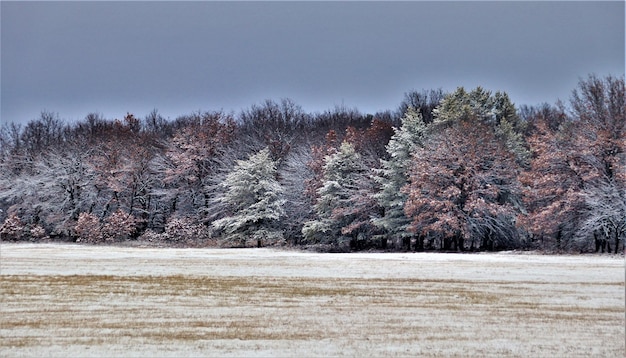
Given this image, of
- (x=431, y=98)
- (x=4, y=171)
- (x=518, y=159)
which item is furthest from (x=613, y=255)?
(x=4, y=171)

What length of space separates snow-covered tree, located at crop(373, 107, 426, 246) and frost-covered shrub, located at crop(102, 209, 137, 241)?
23576 mm

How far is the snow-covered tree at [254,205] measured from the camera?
158ft

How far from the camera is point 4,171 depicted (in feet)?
205

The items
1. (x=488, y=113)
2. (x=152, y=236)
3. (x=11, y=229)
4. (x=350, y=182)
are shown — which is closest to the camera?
(x=350, y=182)

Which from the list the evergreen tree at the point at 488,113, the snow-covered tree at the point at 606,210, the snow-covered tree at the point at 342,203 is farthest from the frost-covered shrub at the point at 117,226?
the snow-covered tree at the point at 606,210

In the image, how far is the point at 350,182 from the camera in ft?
151

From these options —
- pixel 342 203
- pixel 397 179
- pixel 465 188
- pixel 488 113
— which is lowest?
pixel 342 203

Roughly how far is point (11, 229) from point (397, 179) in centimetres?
3672

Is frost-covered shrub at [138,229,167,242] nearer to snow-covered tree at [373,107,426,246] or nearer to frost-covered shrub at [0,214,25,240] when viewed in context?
frost-covered shrub at [0,214,25,240]

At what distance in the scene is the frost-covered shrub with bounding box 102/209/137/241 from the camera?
174 feet

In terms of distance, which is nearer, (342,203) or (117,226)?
(342,203)

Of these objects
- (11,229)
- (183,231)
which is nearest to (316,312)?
(183,231)

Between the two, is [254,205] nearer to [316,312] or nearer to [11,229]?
[11,229]

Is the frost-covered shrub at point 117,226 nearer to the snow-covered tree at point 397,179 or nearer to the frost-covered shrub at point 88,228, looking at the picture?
the frost-covered shrub at point 88,228
